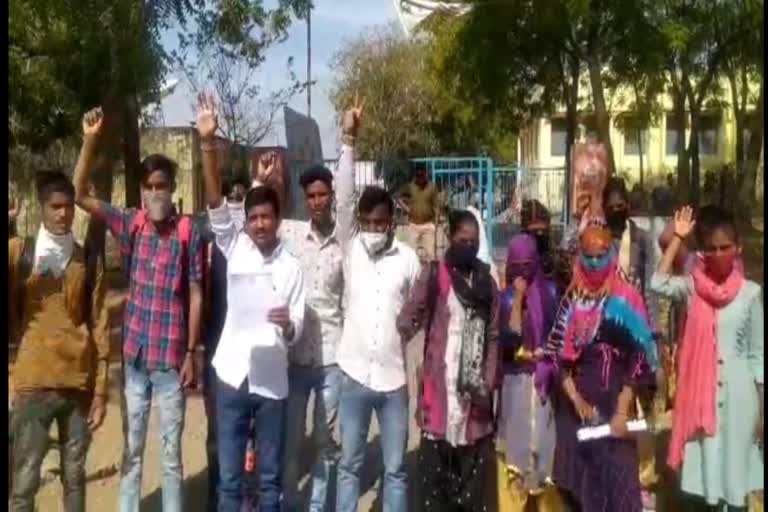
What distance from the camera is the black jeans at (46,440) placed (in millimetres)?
5270

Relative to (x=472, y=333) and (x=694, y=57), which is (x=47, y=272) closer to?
(x=472, y=333)

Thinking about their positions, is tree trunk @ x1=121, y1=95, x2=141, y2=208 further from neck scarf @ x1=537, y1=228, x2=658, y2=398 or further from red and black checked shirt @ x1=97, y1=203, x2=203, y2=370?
neck scarf @ x1=537, y1=228, x2=658, y2=398

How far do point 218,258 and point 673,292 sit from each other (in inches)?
79.4

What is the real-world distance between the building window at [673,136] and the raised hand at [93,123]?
8.65 metres

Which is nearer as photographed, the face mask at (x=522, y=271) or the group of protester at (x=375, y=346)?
the group of protester at (x=375, y=346)

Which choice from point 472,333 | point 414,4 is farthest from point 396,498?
point 414,4

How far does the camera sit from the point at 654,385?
525 cm

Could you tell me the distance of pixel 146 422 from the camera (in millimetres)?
5426

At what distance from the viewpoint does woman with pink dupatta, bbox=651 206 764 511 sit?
16.8 feet

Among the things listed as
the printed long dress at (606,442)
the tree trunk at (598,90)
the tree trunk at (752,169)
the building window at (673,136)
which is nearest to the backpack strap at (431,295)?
the printed long dress at (606,442)

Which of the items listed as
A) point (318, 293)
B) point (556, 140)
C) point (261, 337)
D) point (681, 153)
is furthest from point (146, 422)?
point (556, 140)

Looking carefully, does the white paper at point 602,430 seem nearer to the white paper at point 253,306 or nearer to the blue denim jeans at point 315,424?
the blue denim jeans at point 315,424

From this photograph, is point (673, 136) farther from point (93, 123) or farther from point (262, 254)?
point (93, 123)

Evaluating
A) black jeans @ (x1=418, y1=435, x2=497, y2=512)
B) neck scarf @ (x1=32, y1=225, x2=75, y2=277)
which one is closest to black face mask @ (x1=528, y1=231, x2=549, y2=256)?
black jeans @ (x1=418, y1=435, x2=497, y2=512)
